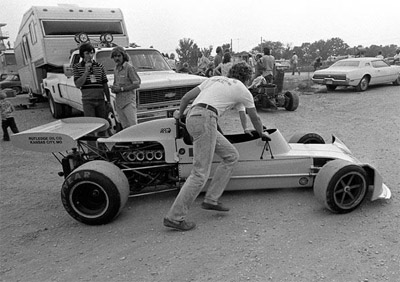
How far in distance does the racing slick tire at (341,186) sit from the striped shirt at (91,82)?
12.7ft

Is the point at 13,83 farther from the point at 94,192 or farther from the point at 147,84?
the point at 94,192

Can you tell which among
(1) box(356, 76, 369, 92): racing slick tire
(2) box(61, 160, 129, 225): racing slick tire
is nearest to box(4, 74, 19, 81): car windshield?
(1) box(356, 76, 369, 92): racing slick tire

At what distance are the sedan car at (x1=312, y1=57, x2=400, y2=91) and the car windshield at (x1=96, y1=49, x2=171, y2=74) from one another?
882cm

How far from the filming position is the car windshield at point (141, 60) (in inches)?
331

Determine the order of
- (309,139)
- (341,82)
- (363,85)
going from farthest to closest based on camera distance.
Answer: (363,85) < (341,82) < (309,139)

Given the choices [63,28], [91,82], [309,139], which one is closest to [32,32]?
[63,28]

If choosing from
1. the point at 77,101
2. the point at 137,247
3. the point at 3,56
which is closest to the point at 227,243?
the point at 137,247

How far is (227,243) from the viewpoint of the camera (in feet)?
11.4

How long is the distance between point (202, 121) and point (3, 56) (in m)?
24.7

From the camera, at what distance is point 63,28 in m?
10.7

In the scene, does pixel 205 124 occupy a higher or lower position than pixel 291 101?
higher

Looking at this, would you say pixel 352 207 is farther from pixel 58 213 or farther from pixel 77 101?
pixel 77 101

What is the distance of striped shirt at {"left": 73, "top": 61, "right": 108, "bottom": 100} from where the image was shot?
5.95m

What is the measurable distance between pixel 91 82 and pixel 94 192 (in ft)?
8.50
